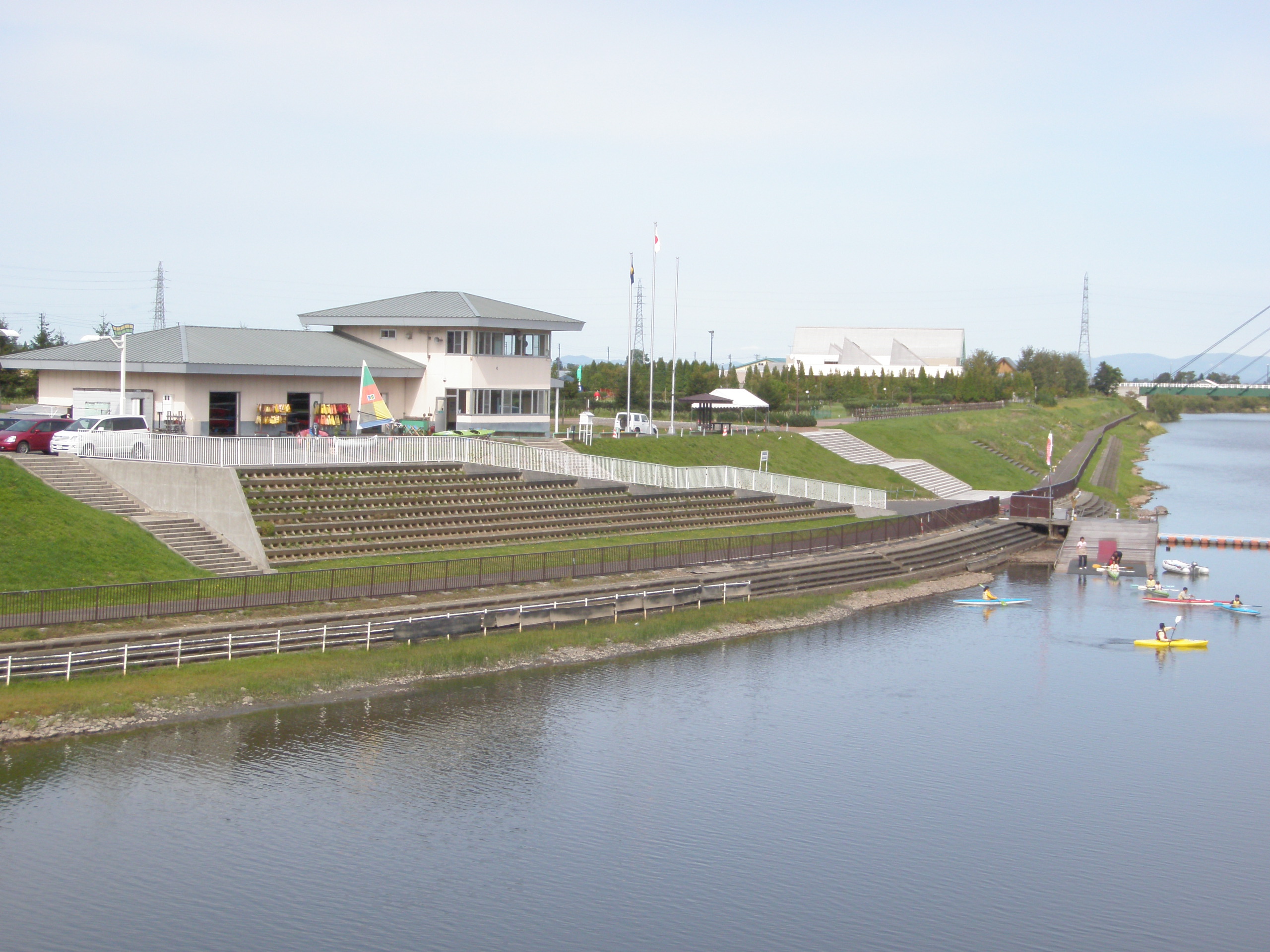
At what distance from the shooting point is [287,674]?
87.1 ft

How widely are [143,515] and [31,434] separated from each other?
7.33 metres

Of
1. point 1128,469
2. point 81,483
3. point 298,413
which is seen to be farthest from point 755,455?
point 1128,469

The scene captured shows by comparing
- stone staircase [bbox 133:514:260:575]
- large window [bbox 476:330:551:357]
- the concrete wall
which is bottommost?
stone staircase [bbox 133:514:260:575]

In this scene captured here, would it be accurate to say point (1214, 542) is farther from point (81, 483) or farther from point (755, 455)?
point (81, 483)

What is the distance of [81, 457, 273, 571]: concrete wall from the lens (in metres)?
34.6

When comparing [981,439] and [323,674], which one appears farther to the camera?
[981,439]

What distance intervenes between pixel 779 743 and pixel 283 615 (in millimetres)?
Result: 13011

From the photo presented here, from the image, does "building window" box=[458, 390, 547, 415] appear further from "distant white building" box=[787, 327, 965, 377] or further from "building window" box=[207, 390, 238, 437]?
"distant white building" box=[787, 327, 965, 377]

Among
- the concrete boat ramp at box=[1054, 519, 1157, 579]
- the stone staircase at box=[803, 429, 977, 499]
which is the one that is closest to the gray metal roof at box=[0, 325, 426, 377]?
the stone staircase at box=[803, 429, 977, 499]

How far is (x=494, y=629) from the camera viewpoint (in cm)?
3178

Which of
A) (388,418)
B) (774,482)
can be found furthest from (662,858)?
(774,482)

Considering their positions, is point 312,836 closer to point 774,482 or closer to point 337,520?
point 337,520

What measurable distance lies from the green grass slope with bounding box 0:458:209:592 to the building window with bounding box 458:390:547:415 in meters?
22.3

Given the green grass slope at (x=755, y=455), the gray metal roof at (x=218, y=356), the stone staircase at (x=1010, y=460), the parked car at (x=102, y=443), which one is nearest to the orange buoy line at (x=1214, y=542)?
the green grass slope at (x=755, y=455)
